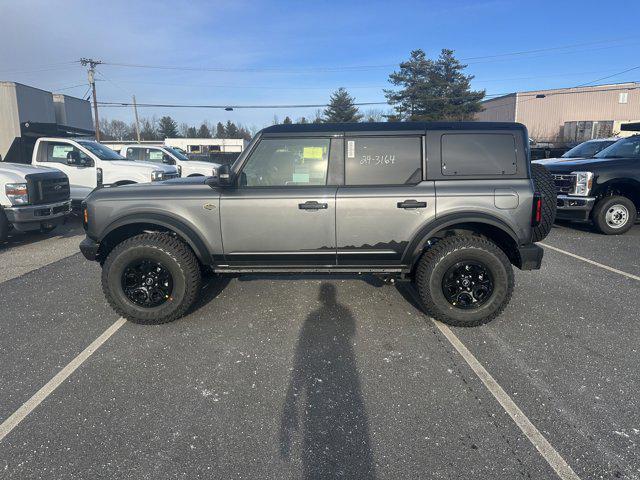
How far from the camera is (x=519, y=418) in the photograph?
2.52 metres

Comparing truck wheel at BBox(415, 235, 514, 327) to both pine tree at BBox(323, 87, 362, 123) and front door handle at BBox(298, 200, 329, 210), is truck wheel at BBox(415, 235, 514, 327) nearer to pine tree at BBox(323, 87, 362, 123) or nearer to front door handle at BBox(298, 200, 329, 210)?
front door handle at BBox(298, 200, 329, 210)

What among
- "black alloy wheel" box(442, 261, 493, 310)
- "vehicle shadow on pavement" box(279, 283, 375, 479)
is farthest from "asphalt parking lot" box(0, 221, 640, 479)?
"black alloy wheel" box(442, 261, 493, 310)

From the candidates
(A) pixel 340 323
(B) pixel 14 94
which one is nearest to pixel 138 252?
(A) pixel 340 323

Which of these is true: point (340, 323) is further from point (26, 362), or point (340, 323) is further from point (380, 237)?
point (26, 362)

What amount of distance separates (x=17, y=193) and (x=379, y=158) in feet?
→ 21.8

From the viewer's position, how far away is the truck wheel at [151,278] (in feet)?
12.4

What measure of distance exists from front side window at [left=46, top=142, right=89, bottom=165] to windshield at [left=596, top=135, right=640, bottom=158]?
12009 mm

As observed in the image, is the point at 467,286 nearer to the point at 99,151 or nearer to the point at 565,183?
the point at 565,183

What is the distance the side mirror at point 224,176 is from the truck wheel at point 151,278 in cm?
75

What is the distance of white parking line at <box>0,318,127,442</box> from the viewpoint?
2.48 m

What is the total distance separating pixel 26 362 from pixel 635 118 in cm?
6779

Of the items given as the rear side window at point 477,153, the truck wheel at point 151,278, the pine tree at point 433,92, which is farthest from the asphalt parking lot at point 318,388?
the pine tree at point 433,92

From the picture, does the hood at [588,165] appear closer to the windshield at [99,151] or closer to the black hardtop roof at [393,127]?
the black hardtop roof at [393,127]

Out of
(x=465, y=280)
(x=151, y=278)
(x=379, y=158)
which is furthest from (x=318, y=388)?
(x=379, y=158)
